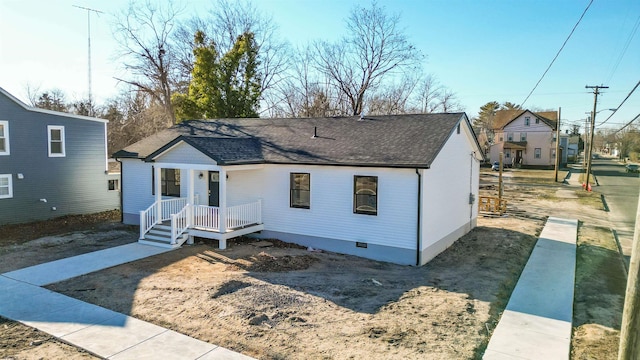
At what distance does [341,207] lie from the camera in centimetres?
1307

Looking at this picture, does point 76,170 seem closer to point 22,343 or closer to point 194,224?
point 194,224

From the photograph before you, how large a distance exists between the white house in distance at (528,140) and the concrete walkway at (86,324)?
57.2 meters

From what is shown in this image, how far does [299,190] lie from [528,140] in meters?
54.1

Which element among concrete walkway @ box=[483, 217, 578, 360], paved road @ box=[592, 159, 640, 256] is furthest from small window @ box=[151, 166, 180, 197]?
paved road @ box=[592, 159, 640, 256]

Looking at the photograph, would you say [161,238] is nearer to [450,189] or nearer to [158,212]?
[158,212]

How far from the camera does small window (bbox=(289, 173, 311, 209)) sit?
45.6 ft

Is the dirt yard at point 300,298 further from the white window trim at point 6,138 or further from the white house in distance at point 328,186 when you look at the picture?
the white window trim at point 6,138

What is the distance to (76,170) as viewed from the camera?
1920 centimetres

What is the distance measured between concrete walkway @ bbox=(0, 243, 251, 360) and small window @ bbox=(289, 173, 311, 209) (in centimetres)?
634

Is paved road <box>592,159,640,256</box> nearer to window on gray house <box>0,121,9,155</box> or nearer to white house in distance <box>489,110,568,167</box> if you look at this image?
white house in distance <box>489,110,568,167</box>

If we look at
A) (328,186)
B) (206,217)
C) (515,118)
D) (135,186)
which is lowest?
(206,217)

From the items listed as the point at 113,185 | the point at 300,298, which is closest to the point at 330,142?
the point at 300,298

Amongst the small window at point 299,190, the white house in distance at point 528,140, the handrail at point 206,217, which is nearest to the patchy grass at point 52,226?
the handrail at point 206,217

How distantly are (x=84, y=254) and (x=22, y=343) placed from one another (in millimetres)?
6046
